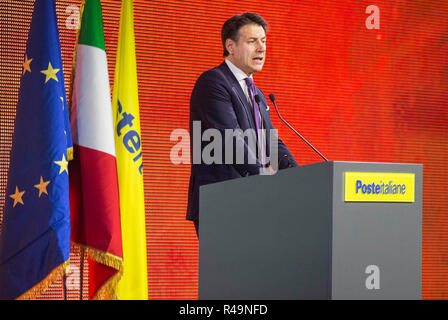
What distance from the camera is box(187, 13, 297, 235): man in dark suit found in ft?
7.50

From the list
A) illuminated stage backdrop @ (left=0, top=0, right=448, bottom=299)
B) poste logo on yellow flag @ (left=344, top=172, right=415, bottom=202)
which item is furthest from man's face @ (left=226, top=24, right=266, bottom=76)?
poste logo on yellow flag @ (left=344, top=172, right=415, bottom=202)

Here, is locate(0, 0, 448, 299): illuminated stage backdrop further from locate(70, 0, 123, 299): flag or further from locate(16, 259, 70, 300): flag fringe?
locate(16, 259, 70, 300): flag fringe

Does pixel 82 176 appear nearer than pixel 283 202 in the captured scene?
No

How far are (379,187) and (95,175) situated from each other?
1882 mm

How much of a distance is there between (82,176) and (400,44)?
9.39 ft

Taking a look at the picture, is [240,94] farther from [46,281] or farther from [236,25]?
[46,281]

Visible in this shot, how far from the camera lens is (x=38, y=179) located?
269 centimetres

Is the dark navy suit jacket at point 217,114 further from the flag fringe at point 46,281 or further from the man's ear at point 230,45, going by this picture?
the flag fringe at point 46,281

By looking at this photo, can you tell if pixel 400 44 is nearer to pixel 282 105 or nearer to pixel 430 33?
pixel 430 33

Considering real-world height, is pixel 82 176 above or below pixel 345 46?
below

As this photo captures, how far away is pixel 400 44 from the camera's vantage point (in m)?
4.54

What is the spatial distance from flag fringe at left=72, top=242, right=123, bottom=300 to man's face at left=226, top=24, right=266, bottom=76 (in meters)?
1.12

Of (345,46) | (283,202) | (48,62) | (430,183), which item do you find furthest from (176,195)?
(283,202)

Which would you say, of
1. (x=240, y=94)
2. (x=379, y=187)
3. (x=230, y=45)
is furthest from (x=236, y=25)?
(x=379, y=187)
